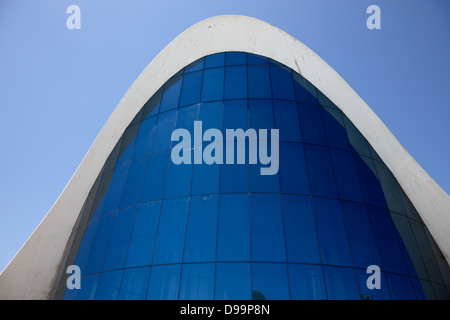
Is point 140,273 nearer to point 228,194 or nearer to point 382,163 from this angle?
point 228,194

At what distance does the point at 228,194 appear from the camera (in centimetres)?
1309

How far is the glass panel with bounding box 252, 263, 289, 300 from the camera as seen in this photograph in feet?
35.3

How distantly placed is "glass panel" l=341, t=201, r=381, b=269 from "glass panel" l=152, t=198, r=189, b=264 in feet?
22.2

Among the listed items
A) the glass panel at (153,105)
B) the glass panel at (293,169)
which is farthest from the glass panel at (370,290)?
the glass panel at (153,105)

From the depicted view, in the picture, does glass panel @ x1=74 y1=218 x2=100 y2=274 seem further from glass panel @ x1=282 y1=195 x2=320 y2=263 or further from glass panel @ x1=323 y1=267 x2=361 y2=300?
glass panel @ x1=323 y1=267 x2=361 y2=300

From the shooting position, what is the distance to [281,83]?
56.3ft

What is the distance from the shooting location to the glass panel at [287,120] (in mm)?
14944

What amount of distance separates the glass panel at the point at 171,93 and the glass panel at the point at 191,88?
1.12 feet

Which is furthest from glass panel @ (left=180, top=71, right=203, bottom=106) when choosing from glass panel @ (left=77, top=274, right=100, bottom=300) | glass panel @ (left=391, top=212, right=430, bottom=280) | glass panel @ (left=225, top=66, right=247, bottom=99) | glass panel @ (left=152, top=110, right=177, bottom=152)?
glass panel @ (left=391, top=212, right=430, bottom=280)

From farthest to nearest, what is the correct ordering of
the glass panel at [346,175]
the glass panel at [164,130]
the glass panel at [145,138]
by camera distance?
the glass panel at [145,138]
the glass panel at [164,130]
the glass panel at [346,175]

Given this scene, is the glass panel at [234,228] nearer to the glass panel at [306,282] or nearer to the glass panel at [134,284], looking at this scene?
the glass panel at [306,282]

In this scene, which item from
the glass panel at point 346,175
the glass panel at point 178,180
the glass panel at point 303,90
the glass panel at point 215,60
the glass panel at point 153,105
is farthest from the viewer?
the glass panel at point 215,60

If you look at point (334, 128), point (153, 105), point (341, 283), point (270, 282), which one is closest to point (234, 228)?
point (270, 282)

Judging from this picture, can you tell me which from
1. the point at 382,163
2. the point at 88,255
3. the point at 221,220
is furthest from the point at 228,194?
the point at 382,163
